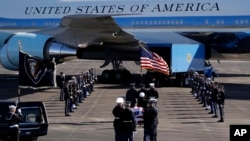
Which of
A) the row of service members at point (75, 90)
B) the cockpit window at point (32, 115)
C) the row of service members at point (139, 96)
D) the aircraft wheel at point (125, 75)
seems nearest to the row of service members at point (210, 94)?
the row of service members at point (139, 96)

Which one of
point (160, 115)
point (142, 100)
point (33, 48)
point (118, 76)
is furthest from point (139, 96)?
point (118, 76)

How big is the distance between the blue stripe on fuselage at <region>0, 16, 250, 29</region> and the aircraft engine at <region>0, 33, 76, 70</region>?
166 inches

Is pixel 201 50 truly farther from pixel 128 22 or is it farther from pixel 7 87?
pixel 7 87

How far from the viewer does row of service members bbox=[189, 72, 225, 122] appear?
70.2ft

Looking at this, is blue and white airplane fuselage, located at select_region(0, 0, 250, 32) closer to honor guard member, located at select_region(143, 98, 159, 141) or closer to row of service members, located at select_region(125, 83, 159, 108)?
row of service members, located at select_region(125, 83, 159, 108)

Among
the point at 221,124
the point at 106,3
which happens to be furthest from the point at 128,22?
the point at 221,124

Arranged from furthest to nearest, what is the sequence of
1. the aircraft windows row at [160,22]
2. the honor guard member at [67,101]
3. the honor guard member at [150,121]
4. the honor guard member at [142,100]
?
the aircraft windows row at [160,22] → the honor guard member at [67,101] → the honor guard member at [142,100] → the honor guard member at [150,121]

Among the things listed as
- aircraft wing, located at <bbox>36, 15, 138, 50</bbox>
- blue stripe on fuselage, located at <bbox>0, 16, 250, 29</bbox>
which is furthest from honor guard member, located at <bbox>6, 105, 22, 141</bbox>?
blue stripe on fuselage, located at <bbox>0, 16, 250, 29</bbox>

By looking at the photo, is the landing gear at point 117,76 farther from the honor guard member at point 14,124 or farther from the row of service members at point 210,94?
the honor guard member at point 14,124

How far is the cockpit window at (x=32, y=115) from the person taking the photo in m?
16.8

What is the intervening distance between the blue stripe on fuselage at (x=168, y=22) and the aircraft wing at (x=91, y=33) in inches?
58.1

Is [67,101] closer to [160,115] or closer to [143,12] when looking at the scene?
[160,115]

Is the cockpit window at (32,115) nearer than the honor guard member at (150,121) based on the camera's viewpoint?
No

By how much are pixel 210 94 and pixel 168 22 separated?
1118cm
